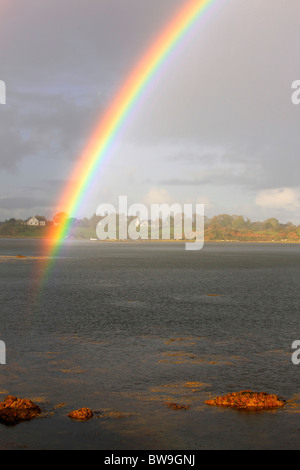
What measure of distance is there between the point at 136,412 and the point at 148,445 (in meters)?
2.80

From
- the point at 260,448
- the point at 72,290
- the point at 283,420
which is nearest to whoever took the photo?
the point at 260,448

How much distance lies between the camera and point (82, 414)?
1733cm

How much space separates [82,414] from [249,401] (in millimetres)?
6860

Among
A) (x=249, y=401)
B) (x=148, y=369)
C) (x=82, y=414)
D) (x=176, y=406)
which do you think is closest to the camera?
(x=82, y=414)

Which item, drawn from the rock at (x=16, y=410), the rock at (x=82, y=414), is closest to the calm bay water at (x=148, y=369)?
the rock at (x=82, y=414)

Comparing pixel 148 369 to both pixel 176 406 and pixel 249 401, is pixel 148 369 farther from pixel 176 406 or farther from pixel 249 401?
pixel 249 401

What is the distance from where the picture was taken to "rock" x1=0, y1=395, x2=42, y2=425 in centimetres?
1695

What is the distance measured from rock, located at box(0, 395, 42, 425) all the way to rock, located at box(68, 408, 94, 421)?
1.38 m

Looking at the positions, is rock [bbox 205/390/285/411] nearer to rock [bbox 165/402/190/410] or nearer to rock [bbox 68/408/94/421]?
rock [bbox 165/402/190/410]

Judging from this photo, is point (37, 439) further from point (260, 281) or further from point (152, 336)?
point (260, 281)

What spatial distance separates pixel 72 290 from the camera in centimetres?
6669

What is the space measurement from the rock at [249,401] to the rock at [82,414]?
4975mm

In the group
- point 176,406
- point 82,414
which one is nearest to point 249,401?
point 176,406

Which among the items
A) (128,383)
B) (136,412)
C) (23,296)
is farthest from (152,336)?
(23,296)
